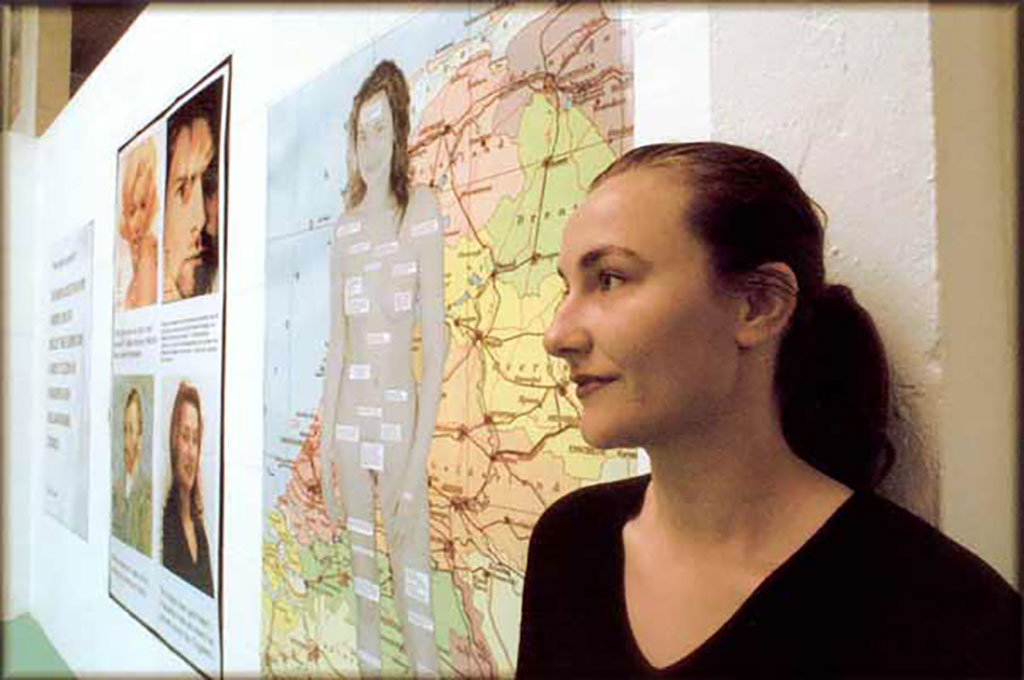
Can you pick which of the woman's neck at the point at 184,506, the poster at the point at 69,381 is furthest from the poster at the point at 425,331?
the poster at the point at 69,381

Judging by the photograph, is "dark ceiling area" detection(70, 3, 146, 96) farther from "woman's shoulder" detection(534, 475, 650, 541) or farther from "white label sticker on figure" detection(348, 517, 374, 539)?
"woman's shoulder" detection(534, 475, 650, 541)

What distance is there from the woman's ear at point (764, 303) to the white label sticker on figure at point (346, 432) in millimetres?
758

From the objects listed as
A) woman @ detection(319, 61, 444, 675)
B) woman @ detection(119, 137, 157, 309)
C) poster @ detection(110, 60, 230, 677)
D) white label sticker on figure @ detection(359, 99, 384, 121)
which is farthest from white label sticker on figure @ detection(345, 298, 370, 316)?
woman @ detection(119, 137, 157, 309)

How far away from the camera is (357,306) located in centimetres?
117

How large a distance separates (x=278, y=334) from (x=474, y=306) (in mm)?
551

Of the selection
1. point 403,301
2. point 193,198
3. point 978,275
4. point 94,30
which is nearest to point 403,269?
point 403,301

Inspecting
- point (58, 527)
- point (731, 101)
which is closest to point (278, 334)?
point (731, 101)

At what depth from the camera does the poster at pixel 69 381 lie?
7.84 feet

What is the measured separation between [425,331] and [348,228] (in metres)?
0.26

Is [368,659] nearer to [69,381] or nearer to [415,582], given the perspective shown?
[415,582]

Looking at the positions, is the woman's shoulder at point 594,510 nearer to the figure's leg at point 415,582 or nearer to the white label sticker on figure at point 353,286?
the figure's leg at point 415,582

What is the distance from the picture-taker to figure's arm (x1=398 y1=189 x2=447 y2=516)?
102 centimetres

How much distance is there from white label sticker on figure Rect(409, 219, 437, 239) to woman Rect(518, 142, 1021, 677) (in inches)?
18.6

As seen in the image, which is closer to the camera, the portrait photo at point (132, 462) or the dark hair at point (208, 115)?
the dark hair at point (208, 115)
